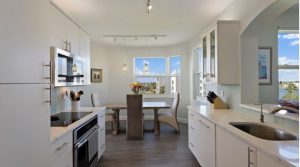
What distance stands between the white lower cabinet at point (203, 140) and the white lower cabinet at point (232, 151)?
195mm

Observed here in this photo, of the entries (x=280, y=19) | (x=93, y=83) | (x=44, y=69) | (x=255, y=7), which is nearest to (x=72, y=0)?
(x=44, y=69)

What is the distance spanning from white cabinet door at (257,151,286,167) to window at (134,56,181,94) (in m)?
6.10

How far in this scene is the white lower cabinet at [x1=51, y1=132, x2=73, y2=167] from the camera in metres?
1.78

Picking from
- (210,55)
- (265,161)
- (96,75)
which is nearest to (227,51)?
(210,55)

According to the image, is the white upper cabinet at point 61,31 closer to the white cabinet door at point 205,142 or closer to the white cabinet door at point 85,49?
the white cabinet door at point 85,49

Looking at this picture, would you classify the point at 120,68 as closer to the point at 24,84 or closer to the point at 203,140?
the point at 203,140

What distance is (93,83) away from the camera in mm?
6980

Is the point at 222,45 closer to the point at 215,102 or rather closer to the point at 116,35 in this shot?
the point at 215,102

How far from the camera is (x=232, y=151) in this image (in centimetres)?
192

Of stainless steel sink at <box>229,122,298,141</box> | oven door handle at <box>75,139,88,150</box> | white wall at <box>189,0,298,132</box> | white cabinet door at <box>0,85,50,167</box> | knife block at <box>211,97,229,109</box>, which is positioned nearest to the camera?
white cabinet door at <box>0,85,50,167</box>

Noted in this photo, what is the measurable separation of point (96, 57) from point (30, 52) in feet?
20.0

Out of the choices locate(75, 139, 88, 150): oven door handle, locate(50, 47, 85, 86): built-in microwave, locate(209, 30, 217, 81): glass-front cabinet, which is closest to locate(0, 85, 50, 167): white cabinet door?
locate(75, 139, 88, 150): oven door handle

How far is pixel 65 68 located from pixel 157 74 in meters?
5.02

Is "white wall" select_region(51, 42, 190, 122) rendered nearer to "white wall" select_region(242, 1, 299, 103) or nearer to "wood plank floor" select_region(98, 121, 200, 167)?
"wood plank floor" select_region(98, 121, 200, 167)
